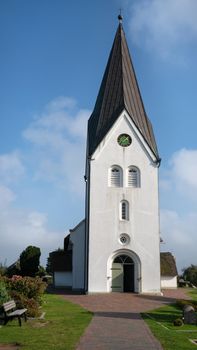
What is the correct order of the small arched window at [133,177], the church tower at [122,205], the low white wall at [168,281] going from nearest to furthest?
the church tower at [122,205], the small arched window at [133,177], the low white wall at [168,281]

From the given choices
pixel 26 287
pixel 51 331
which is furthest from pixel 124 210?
pixel 51 331

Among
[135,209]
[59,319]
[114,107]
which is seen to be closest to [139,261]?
[135,209]

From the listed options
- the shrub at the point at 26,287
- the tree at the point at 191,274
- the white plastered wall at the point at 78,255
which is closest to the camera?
the shrub at the point at 26,287

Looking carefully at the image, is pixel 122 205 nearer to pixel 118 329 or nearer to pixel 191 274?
pixel 118 329

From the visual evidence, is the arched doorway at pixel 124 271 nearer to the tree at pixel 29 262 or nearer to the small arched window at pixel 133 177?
the small arched window at pixel 133 177

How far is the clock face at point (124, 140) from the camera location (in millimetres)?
39125

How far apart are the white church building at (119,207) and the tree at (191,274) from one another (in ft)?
59.0

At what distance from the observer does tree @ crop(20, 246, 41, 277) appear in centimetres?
4588

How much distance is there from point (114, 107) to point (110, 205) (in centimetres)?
934

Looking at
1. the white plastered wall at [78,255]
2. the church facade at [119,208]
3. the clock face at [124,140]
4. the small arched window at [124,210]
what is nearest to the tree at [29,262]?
the church facade at [119,208]

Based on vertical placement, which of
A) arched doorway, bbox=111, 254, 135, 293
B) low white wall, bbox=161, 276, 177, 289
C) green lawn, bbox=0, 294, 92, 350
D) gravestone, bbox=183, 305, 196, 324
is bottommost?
green lawn, bbox=0, 294, 92, 350

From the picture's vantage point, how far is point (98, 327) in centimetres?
1712

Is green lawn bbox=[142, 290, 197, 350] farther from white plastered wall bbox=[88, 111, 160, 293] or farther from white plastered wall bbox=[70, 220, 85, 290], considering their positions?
white plastered wall bbox=[70, 220, 85, 290]

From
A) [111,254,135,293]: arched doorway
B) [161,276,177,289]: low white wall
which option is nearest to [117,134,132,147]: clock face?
[111,254,135,293]: arched doorway
